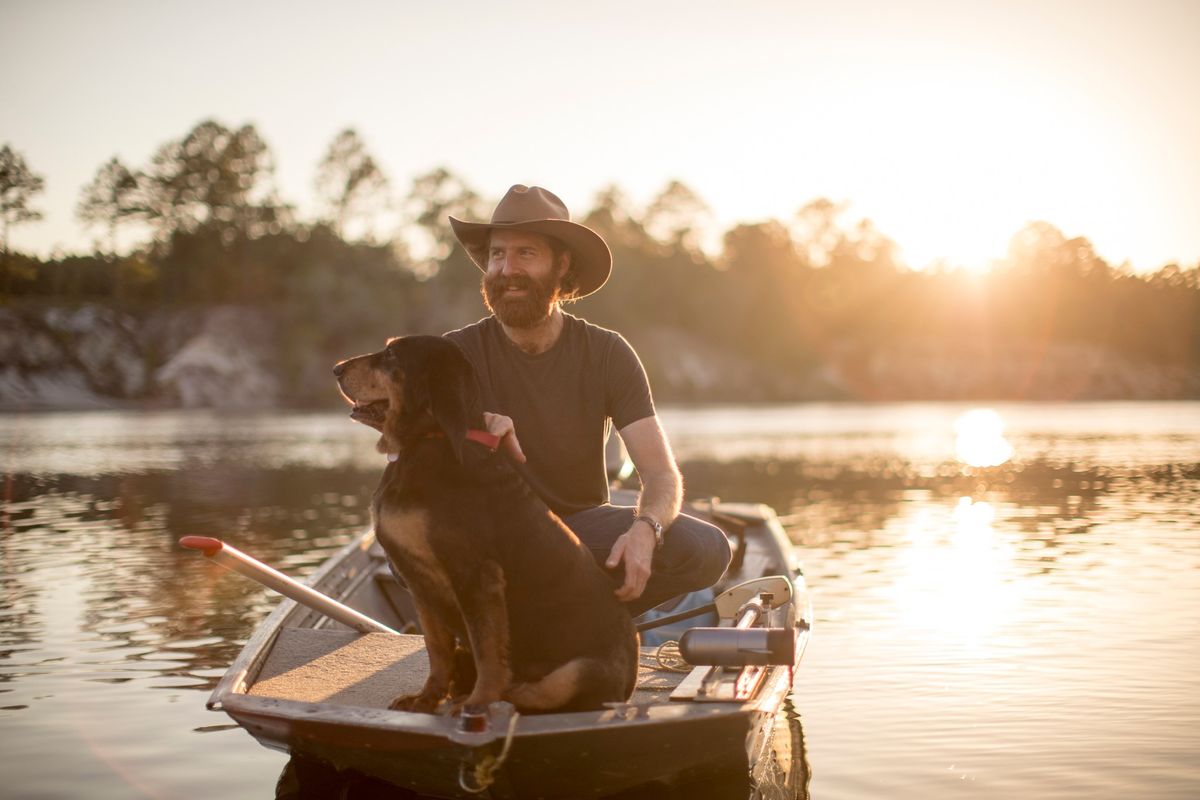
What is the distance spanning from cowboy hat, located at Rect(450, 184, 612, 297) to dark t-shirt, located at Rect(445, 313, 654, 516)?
324 mm

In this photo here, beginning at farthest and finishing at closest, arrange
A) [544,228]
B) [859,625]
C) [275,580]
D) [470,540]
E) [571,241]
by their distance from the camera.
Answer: [859,625] < [275,580] < [571,241] < [544,228] < [470,540]

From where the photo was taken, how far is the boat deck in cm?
585

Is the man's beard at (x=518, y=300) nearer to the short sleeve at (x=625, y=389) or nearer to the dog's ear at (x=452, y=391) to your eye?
the short sleeve at (x=625, y=389)

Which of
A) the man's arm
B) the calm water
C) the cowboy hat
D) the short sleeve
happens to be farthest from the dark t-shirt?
the calm water

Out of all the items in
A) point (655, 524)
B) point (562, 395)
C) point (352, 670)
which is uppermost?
point (562, 395)

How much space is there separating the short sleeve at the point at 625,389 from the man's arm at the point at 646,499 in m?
0.05

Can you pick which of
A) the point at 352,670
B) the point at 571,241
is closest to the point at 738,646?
the point at 571,241

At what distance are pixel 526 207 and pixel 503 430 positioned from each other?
4.21 feet

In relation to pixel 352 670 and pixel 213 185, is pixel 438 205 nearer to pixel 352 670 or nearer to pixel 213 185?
pixel 213 185

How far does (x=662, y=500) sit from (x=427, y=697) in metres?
1.45

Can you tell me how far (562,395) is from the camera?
19.6ft

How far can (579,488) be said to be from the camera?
6.09 m

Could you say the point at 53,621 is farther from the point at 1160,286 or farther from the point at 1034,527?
the point at 1160,286

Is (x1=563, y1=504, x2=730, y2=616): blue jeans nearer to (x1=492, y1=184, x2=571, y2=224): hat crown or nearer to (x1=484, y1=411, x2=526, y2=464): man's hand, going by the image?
(x1=484, y1=411, x2=526, y2=464): man's hand
